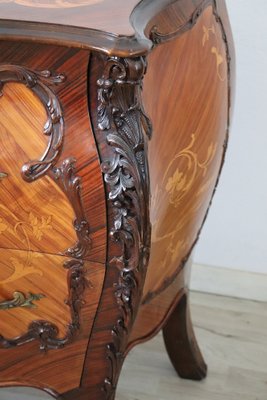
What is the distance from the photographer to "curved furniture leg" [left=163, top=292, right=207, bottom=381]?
4.90 ft

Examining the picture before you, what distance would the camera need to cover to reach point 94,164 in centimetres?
94

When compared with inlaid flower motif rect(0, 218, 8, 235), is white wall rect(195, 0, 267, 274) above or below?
below

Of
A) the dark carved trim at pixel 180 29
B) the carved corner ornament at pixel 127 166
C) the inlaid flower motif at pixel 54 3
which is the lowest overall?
the carved corner ornament at pixel 127 166

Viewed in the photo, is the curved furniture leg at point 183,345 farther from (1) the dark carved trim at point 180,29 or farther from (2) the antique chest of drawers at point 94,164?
(1) the dark carved trim at point 180,29

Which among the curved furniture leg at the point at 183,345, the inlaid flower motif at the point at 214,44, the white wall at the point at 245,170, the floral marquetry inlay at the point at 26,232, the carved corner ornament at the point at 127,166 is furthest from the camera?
the white wall at the point at 245,170

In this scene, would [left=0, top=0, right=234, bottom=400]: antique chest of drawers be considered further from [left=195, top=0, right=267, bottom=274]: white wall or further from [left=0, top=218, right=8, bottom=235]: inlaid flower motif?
[left=195, top=0, right=267, bottom=274]: white wall

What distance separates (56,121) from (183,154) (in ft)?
0.76

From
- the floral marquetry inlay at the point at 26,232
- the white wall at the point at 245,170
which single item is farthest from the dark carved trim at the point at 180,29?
the white wall at the point at 245,170

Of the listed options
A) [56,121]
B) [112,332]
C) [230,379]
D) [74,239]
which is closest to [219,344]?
[230,379]

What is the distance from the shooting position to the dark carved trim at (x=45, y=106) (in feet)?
2.99

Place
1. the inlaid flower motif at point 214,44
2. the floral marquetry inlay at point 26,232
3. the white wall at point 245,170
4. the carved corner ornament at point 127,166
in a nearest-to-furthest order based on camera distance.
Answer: the carved corner ornament at point 127,166 → the floral marquetry inlay at point 26,232 → the inlaid flower motif at point 214,44 → the white wall at point 245,170

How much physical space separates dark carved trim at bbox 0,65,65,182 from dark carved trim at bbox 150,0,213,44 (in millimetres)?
138

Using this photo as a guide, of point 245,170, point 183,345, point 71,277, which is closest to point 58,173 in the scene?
point 71,277

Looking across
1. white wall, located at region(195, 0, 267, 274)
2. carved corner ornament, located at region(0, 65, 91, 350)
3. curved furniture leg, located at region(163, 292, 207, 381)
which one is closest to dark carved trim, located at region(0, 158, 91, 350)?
carved corner ornament, located at region(0, 65, 91, 350)
